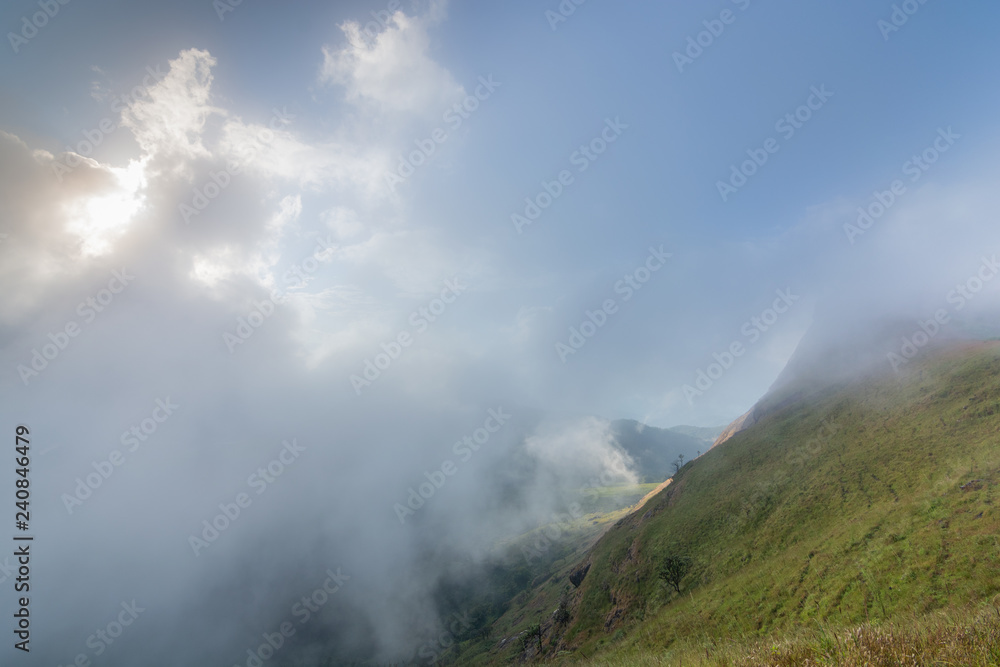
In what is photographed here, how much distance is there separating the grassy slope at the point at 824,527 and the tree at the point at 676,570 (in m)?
1.32

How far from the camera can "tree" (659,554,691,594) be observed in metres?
60.8

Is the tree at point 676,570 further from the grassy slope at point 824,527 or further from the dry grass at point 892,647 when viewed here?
the dry grass at point 892,647

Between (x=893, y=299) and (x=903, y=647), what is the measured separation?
203108 mm

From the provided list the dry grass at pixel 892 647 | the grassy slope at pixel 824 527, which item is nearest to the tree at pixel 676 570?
the grassy slope at pixel 824 527

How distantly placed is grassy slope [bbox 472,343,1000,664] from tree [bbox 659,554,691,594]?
132 centimetres

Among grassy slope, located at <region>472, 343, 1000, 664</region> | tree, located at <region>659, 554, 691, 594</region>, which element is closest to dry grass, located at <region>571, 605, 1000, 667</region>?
grassy slope, located at <region>472, 343, 1000, 664</region>

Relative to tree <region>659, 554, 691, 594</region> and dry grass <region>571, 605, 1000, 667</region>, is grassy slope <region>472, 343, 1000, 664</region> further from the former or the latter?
tree <region>659, 554, 691, 594</region>

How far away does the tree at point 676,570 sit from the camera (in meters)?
60.8

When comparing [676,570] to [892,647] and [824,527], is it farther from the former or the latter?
[892,647]

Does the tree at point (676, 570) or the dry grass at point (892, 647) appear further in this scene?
the tree at point (676, 570)

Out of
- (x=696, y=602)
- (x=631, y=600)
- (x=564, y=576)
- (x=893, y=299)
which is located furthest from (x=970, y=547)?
(x=893, y=299)

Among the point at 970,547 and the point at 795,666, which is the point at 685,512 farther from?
the point at 795,666

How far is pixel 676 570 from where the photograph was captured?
61.6 meters

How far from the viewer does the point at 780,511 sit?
59875 millimetres
